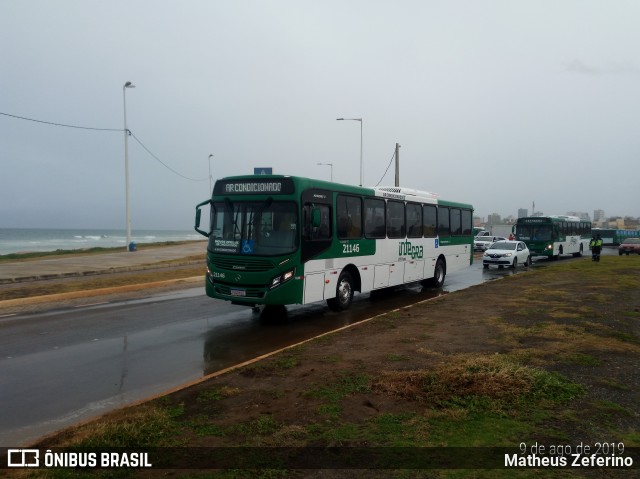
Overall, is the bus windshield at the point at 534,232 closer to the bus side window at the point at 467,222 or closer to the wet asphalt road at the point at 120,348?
the bus side window at the point at 467,222

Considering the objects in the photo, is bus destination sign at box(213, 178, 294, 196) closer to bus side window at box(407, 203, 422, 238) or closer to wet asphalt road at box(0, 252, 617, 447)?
wet asphalt road at box(0, 252, 617, 447)

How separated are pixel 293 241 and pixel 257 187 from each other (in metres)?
1.53

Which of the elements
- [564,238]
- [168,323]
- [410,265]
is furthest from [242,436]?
[564,238]

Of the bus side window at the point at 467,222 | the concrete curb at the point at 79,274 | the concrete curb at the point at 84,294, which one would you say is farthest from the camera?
the bus side window at the point at 467,222

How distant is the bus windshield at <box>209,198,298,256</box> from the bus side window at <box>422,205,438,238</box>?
7.73 m

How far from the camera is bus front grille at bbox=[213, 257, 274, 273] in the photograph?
1109cm

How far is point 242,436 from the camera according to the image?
475cm

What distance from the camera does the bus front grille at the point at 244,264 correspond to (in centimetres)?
1109

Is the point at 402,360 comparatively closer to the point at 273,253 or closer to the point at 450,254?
the point at 273,253

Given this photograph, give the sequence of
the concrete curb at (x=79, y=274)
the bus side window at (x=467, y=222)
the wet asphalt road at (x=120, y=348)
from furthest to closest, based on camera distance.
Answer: the bus side window at (x=467, y=222) < the concrete curb at (x=79, y=274) < the wet asphalt road at (x=120, y=348)

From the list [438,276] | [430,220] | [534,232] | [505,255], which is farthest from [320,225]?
[534,232]

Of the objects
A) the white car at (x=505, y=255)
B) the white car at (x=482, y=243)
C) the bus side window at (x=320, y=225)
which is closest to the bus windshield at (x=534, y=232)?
the white car at (x=505, y=255)

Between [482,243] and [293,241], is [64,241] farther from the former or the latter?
[293,241]

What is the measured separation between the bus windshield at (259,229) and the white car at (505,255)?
20.6 meters
